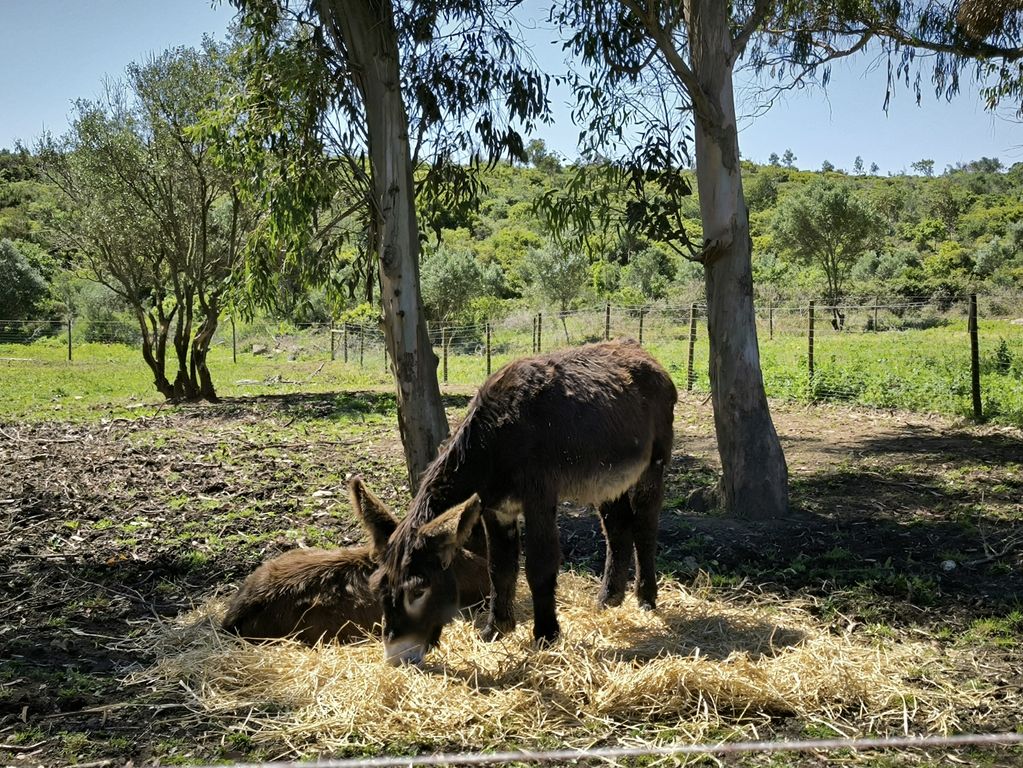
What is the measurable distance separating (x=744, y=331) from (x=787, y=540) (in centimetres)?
228

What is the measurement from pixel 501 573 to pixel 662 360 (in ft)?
52.6

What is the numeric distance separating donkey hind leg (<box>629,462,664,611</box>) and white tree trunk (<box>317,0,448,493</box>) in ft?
10.4

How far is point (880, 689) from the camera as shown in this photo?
4.54m

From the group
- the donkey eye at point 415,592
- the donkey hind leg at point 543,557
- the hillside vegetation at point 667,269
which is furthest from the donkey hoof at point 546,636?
the hillside vegetation at point 667,269

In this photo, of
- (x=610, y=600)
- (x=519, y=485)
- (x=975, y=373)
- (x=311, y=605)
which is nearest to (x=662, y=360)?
(x=975, y=373)

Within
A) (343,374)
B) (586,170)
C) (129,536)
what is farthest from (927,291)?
(129,536)

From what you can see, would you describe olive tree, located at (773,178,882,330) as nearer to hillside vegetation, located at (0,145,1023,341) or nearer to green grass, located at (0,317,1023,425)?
hillside vegetation, located at (0,145,1023,341)

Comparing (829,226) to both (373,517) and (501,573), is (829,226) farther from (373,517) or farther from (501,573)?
(373,517)

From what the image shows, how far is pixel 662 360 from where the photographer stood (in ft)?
68.7

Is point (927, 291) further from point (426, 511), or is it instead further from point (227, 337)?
point (426, 511)

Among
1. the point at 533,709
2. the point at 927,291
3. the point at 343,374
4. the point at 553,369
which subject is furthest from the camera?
the point at 927,291

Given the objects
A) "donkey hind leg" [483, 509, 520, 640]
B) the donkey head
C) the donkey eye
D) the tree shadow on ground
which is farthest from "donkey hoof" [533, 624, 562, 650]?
the tree shadow on ground

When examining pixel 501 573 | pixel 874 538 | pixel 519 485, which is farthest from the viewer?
pixel 874 538

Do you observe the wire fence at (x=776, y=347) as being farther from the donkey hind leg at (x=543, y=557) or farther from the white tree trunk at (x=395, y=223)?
the donkey hind leg at (x=543, y=557)
